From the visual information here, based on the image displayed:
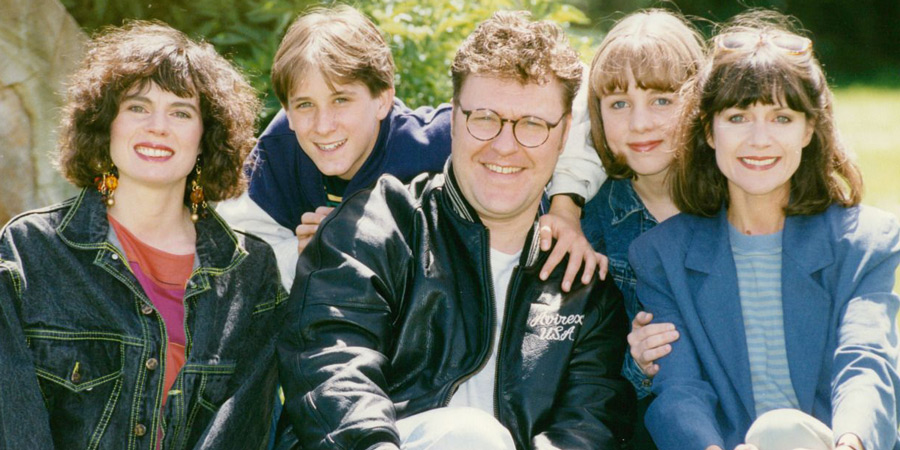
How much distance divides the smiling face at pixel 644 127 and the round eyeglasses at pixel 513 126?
0.56 m

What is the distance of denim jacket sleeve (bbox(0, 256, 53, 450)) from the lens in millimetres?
2971

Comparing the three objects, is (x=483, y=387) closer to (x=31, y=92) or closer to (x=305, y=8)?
(x=305, y=8)

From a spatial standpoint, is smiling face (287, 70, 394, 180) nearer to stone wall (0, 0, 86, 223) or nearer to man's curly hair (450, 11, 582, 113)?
man's curly hair (450, 11, 582, 113)

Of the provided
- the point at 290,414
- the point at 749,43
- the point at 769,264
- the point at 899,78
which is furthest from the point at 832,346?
the point at 899,78

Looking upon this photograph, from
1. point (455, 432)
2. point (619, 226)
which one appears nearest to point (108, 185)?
point (455, 432)

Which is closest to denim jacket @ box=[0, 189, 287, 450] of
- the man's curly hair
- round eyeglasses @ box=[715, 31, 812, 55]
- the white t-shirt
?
the white t-shirt

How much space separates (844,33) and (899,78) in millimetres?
1035

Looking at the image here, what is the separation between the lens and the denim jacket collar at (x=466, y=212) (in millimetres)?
3314

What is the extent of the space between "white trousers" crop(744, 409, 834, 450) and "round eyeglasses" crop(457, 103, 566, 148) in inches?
41.4

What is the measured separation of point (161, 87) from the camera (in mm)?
3430

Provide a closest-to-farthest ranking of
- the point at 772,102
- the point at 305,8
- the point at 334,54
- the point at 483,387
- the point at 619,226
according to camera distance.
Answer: the point at 483,387
the point at 772,102
the point at 334,54
the point at 619,226
the point at 305,8

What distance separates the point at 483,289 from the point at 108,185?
1.23 m

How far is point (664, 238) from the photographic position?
3.48m

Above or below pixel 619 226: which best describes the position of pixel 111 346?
below
